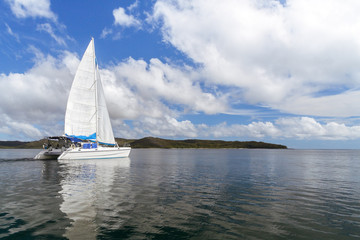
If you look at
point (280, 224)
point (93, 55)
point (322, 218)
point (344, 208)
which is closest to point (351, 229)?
point (322, 218)

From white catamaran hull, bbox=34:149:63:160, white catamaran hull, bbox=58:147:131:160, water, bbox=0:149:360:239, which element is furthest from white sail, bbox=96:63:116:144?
water, bbox=0:149:360:239

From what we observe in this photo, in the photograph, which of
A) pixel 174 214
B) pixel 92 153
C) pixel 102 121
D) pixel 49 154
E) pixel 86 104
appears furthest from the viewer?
pixel 102 121

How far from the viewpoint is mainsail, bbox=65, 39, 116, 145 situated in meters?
55.2

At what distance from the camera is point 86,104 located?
5644cm

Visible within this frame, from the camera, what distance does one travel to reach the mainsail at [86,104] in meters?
55.2

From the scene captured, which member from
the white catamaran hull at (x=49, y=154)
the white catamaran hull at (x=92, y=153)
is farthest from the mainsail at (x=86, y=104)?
the white catamaran hull at (x=49, y=154)

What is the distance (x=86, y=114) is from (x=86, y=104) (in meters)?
2.64

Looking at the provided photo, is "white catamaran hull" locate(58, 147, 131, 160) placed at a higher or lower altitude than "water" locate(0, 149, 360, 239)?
higher

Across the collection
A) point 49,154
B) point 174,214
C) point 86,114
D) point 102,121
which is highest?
point 86,114

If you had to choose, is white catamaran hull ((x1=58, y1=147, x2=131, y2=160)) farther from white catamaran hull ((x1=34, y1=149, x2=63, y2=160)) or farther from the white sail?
white catamaran hull ((x1=34, y1=149, x2=63, y2=160))

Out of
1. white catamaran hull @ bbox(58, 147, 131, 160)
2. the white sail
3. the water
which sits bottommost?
the water

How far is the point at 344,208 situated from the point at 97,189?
19.2 meters

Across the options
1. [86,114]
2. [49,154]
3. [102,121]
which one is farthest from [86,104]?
[49,154]

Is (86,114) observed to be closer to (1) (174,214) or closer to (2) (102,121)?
(2) (102,121)
